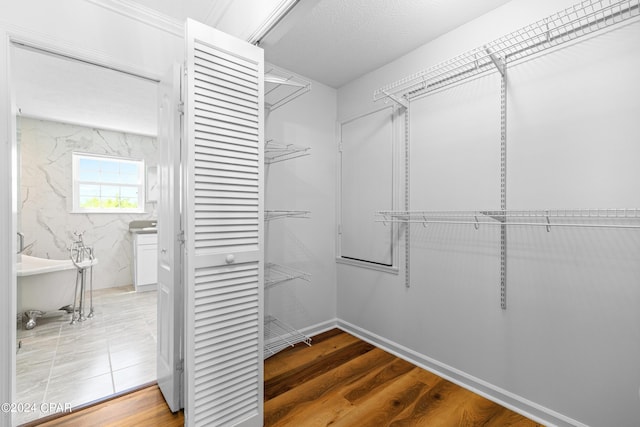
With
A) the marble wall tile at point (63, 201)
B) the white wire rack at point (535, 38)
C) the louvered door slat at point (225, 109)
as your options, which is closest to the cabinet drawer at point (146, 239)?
the marble wall tile at point (63, 201)

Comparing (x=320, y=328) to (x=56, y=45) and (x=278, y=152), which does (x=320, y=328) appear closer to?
(x=278, y=152)

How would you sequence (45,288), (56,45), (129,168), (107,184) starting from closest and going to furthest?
(56,45), (45,288), (107,184), (129,168)

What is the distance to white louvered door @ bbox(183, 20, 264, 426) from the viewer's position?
4.26 feet

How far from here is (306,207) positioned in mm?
2695

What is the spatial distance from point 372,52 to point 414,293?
1934mm

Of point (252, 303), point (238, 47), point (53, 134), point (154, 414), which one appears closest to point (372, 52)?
point (238, 47)

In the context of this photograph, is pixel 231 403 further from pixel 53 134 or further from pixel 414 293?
pixel 53 134

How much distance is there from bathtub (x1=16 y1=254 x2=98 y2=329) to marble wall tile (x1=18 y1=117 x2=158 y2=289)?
34.4 inches

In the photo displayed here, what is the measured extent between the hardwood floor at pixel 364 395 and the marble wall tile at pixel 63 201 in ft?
11.9

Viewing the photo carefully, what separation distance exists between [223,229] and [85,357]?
80.1 inches

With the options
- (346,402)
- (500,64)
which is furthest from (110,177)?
(500,64)

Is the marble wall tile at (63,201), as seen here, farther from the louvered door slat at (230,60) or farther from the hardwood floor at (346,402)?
the louvered door slat at (230,60)

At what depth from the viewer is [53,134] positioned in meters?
3.99

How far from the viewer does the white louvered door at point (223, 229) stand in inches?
51.1
